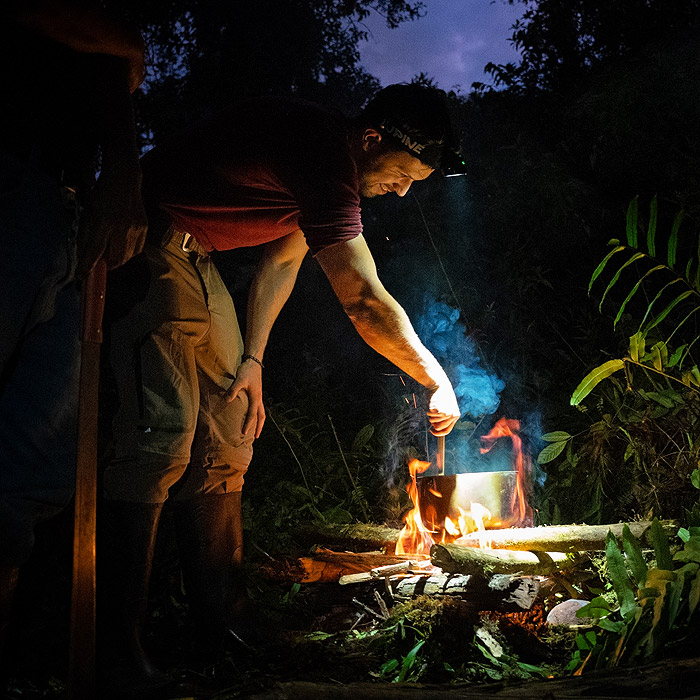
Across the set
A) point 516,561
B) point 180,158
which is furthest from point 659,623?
point 180,158

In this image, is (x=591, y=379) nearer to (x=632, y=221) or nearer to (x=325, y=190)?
(x=632, y=221)

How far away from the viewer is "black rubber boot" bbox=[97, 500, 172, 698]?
6.94 feet

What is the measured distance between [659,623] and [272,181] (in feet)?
6.38

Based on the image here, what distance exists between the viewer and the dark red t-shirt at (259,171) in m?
2.34

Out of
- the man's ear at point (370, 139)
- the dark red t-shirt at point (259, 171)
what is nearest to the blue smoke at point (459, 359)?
the man's ear at point (370, 139)

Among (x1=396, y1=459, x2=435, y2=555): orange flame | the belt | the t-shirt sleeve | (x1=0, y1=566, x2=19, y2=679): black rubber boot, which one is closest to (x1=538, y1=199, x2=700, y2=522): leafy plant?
(x1=396, y1=459, x2=435, y2=555): orange flame

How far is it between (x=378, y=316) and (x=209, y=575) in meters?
1.23

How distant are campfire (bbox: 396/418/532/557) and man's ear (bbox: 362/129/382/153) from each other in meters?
1.46

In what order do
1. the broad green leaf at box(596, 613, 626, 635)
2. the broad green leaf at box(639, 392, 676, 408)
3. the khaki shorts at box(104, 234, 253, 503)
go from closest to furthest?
the broad green leaf at box(596, 613, 626, 635) < the khaki shorts at box(104, 234, 253, 503) < the broad green leaf at box(639, 392, 676, 408)

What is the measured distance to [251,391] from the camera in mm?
2770

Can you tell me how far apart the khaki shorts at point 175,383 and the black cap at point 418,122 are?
910 mm

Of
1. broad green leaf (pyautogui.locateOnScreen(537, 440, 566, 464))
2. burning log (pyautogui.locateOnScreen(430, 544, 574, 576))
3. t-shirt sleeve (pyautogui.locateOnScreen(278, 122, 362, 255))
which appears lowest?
burning log (pyautogui.locateOnScreen(430, 544, 574, 576))

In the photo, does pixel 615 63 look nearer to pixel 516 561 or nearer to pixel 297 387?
pixel 297 387

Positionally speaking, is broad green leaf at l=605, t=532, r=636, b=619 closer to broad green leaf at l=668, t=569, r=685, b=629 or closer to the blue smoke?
broad green leaf at l=668, t=569, r=685, b=629
